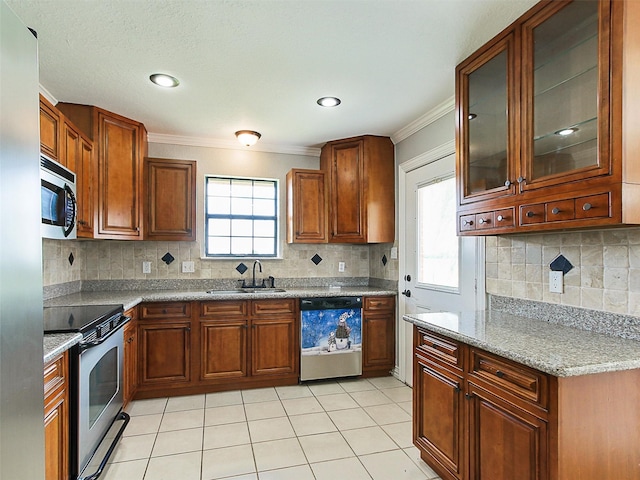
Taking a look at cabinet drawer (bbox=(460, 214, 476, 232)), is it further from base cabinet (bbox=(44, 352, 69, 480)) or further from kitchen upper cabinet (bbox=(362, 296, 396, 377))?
base cabinet (bbox=(44, 352, 69, 480))

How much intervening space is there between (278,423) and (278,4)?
271 cm

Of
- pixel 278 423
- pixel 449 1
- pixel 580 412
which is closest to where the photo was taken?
pixel 580 412

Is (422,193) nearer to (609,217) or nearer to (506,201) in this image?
(506,201)

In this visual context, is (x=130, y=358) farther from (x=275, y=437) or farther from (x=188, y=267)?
(x=275, y=437)

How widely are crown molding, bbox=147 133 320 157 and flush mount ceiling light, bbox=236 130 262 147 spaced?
12.6 inches

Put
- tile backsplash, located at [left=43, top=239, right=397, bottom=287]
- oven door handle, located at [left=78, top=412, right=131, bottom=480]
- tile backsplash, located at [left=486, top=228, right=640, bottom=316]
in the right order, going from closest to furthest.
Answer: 1. tile backsplash, located at [left=486, top=228, right=640, bottom=316]
2. oven door handle, located at [left=78, top=412, right=131, bottom=480]
3. tile backsplash, located at [left=43, top=239, right=397, bottom=287]

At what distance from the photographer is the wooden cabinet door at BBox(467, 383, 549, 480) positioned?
1.37m

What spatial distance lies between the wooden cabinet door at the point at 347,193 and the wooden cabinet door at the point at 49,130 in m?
2.38

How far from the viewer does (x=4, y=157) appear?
0.83 m

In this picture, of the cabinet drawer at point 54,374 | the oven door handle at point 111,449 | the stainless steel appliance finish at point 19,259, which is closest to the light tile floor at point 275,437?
the oven door handle at point 111,449

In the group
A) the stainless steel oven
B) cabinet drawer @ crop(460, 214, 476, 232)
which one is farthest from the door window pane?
the stainless steel oven

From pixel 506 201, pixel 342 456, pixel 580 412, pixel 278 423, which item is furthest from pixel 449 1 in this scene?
pixel 278 423

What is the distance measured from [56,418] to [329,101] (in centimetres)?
258

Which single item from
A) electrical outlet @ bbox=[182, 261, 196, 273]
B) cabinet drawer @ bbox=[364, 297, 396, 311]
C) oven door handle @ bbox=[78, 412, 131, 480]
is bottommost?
oven door handle @ bbox=[78, 412, 131, 480]
